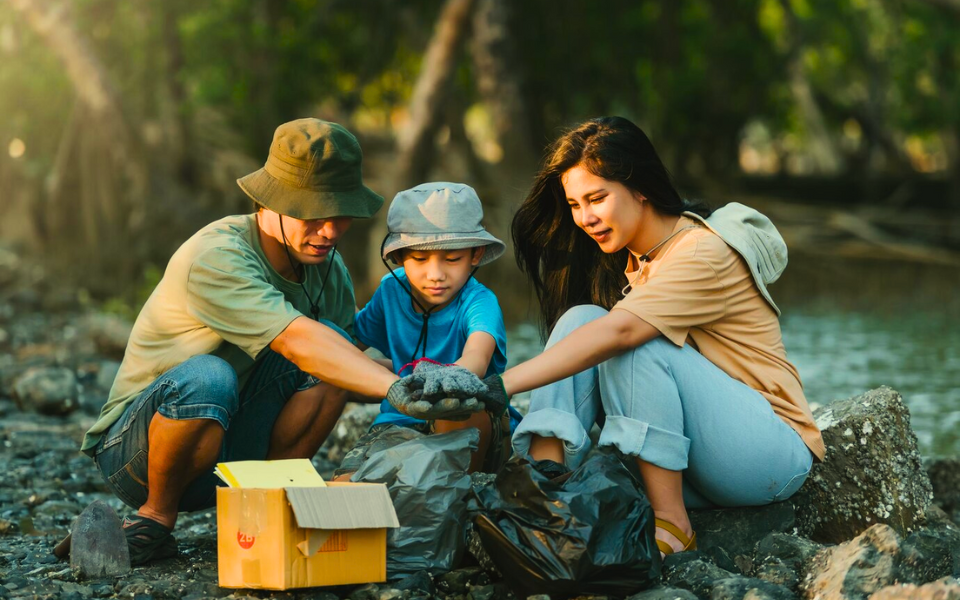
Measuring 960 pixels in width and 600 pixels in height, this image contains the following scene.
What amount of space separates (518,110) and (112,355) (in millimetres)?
6329

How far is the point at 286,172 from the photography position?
10.6 ft

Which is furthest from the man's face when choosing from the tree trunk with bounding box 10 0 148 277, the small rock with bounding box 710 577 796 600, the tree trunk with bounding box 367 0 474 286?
the tree trunk with bounding box 10 0 148 277

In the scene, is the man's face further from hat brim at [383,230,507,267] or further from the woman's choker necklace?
the woman's choker necklace

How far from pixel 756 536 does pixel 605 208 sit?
110cm

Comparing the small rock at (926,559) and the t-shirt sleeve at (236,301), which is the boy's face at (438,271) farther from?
the small rock at (926,559)

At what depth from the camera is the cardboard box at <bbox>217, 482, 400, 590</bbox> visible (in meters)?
2.63

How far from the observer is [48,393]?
614cm

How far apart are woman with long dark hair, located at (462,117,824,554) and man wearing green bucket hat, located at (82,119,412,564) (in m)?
0.55

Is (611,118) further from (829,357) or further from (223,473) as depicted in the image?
(829,357)

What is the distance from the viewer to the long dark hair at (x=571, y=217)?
10.7ft

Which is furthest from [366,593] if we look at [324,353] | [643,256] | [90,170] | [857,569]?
[90,170]

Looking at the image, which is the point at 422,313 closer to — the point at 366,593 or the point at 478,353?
the point at 478,353

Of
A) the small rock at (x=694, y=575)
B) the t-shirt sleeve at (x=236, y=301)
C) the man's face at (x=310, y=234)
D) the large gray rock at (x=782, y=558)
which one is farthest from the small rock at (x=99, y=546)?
A: the large gray rock at (x=782, y=558)

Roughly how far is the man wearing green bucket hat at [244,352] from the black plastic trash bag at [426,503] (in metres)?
0.22
